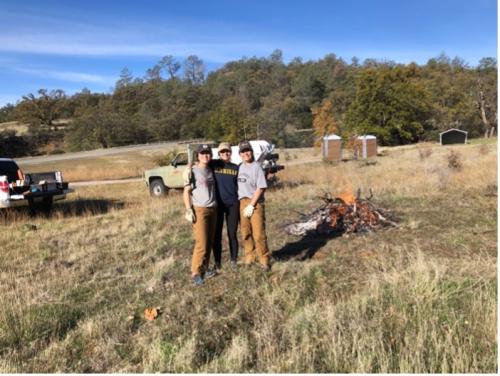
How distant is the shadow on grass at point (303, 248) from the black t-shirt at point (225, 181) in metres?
1.20

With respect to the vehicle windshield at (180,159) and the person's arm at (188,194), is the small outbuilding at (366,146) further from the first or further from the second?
the person's arm at (188,194)

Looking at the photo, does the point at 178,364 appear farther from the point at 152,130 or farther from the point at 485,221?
the point at 152,130

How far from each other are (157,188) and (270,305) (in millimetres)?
11843

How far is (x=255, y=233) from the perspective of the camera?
210 inches

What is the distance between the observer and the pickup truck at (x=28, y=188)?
1019 centimetres

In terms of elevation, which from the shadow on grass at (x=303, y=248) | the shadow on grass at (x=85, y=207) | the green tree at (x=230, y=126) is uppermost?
the green tree at (x=230, y=126)

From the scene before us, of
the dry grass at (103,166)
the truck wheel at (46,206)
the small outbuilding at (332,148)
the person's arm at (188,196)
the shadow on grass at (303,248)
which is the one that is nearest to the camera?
the person's arm at (188,196)

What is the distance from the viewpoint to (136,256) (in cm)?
671

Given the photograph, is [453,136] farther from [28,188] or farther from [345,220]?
[28,188]

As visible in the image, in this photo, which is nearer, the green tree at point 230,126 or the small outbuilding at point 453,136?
the green tree at point 230,126

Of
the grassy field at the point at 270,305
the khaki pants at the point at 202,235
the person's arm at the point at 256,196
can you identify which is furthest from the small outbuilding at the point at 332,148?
the khaki pants at the point at 202,235

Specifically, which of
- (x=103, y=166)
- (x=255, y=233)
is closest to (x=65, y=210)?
(x=255, y=233)

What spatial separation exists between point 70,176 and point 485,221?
25994 mm

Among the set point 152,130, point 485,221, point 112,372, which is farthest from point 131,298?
point 152,130
